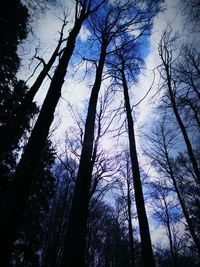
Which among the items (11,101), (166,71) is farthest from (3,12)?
(166,71)

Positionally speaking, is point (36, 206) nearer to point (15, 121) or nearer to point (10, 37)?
point (15, 121)

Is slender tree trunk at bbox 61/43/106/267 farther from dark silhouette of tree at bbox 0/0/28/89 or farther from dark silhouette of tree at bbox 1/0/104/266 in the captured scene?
dark silhouette of tree at bbox 0/0/28/89

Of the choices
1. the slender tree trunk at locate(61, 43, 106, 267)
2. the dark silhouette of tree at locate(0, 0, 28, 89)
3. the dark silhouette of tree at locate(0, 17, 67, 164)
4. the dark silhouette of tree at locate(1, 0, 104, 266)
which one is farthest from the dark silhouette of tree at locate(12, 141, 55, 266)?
the dark silhouette of tree at locate(1, 0, 104, 266)

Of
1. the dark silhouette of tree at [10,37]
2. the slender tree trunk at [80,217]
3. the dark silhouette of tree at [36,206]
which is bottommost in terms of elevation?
the slender tree trunk at [80,217]

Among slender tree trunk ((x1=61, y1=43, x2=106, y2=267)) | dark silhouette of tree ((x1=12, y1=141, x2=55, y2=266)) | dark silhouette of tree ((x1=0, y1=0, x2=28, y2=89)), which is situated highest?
dark silhouette of tree ((x1=0, y1=0, x2=28, y2=89))

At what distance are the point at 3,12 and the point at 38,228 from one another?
1320 centimetres

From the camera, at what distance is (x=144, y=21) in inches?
354

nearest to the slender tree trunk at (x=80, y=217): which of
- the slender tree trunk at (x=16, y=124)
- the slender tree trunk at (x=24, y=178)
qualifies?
the slender tree trunk at (x=24, y=178)

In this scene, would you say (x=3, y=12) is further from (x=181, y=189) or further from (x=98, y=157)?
(x=181, y=189)

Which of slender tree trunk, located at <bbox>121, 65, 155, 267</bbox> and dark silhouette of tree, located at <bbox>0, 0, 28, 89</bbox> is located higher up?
dark silhouette of tree, located at <bbox>0, 0, 28, 89</bbox>

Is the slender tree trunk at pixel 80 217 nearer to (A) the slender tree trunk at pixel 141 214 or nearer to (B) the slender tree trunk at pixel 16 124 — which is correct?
(A) the slender tree trunk at pixel 141 214

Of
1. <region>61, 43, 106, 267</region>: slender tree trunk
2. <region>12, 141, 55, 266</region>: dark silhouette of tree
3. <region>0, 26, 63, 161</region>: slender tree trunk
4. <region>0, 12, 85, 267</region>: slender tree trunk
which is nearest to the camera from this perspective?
<region>0, 12, 85, 267</region>: slender tree trunk

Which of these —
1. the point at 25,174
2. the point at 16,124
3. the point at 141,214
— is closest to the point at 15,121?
the point at 16,124

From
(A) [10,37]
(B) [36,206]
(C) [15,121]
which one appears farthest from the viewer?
(B) [36,206]
